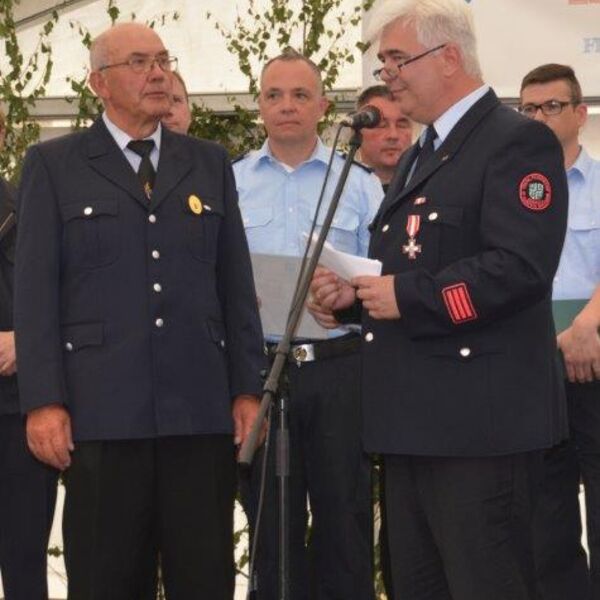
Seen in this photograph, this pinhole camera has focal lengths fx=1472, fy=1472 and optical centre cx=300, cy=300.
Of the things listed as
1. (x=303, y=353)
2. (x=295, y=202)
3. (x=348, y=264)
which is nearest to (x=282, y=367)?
(x=348, y=264)

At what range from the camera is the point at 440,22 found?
3543 mm

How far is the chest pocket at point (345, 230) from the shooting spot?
483 centimetres

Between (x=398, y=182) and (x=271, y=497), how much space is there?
4.59ft

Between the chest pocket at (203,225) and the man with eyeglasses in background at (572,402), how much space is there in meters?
1.31

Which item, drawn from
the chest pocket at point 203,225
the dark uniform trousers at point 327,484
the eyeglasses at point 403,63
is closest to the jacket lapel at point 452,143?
the eyeglasses at point 403,63

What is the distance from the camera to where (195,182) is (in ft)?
12.8

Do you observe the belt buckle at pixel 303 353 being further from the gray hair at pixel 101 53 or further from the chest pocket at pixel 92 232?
the gray hair at pixel 101 53

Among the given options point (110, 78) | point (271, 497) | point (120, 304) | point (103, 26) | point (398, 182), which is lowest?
point (271, 497)

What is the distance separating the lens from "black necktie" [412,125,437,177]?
360 centimetres

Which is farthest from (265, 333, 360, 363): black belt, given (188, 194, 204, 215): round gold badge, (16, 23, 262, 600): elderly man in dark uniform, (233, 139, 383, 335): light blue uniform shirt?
(188, 194, 204, 215): round gold badge

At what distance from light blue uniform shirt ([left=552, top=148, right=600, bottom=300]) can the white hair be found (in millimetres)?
1328

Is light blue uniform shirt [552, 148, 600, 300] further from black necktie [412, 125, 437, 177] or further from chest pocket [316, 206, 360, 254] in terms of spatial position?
black necktie [412, 125, 437, 177]

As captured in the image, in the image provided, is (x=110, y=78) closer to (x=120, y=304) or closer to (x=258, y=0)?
(x=120, y=304)

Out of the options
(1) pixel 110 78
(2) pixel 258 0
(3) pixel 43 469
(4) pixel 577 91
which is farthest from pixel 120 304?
(2) pixel 258 0
